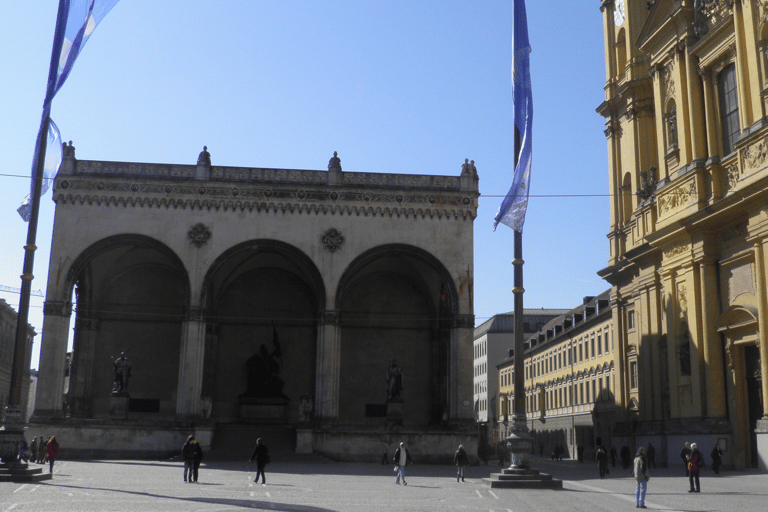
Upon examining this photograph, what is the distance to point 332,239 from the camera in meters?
40.1

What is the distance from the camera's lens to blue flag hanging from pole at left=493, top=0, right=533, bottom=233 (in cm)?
2203

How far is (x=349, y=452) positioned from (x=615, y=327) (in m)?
14.7

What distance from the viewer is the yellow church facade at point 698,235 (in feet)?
86.6

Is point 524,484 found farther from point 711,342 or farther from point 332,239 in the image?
point 332,239

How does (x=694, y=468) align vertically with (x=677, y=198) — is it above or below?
below

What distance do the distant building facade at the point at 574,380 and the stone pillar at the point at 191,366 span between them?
2085 cm

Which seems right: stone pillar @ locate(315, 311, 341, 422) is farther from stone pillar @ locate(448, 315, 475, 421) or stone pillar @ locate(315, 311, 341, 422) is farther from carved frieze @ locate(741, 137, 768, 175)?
carved frieze @ locate(741, 137, 768, 175)

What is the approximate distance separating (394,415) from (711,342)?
51.5 ft

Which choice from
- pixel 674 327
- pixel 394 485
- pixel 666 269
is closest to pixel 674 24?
pixel 666 269

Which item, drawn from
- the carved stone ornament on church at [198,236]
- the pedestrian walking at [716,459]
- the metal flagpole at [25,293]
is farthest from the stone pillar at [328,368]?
the metal flagpole at [25,293]

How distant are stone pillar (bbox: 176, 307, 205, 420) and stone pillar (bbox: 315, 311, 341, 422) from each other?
5.77 m

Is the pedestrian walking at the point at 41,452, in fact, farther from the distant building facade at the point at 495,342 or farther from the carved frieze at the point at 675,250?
the distant building facade at the point at 495,342

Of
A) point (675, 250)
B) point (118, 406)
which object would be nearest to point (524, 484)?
point (675, 250)

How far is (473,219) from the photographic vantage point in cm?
4084
